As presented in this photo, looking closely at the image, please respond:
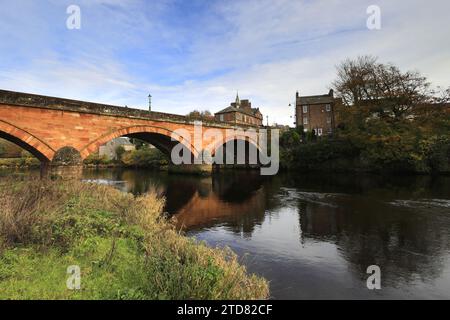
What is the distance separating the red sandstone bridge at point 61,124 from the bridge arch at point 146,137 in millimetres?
71

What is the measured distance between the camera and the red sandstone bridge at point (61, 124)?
59.0 ft

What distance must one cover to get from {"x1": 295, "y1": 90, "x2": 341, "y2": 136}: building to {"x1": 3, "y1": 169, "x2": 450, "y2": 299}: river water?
3706 centimetres

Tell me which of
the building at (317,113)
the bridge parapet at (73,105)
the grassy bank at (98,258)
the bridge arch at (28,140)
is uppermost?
the building at (317,113)

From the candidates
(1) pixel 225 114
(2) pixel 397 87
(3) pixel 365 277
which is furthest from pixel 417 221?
(1) pixel 225 114

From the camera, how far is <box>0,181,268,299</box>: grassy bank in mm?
4934

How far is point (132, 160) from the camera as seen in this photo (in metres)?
54.7

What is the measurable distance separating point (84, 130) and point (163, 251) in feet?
59.3

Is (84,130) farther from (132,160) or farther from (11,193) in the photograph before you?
(132,160)

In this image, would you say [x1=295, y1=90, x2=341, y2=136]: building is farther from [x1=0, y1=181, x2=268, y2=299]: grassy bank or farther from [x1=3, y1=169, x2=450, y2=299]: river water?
[x1=0, y1=181, x2=268, y2=299]: grassy bank

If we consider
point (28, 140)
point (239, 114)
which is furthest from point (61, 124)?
point (239, 114)

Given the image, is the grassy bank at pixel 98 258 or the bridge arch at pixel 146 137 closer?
the grassy bank at pixel 98 258

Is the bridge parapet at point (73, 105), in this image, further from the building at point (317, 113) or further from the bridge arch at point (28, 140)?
the building at point (317, 113)

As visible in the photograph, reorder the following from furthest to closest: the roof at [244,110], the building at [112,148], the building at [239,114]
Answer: the building at [112,148], the roof at [244,110], the building at [239,114]

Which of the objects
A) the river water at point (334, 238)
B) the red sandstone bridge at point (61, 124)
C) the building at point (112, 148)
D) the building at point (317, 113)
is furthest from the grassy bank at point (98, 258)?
the building at point (112, 148)
